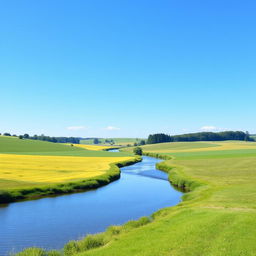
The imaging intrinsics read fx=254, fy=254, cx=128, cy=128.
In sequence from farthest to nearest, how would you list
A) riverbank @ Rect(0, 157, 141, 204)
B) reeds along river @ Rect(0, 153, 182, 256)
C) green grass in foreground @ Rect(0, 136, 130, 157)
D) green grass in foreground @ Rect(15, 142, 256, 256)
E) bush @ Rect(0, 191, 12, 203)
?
green grass in foreground @ Rect(0, 136, 130, 157)
riverbank @ Rect(0, 157, 141, 204)
bush @ Rect(0, 191, 12, 203)
reeds along river @ Rect(0, 153, 182, 256)
green grass in foreground @ Rect(15, 142, 256, 256)

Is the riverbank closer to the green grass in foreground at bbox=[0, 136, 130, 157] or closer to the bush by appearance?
the bush

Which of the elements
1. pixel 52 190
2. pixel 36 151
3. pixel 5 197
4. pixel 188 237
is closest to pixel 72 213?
pixel 5 197

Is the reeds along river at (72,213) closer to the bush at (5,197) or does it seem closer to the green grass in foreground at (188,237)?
the bush at (5,197)

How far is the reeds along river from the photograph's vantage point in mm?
22734

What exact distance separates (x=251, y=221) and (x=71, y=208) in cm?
2239

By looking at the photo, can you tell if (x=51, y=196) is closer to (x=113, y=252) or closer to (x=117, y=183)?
(x=117, y=183)

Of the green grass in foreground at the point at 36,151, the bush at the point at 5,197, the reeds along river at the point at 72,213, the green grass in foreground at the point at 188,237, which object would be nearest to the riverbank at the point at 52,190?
the bush at the point at 5,197

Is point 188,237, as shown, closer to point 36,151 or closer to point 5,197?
point 5,197

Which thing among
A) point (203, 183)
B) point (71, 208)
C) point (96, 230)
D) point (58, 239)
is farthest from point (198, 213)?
point (203, 183)

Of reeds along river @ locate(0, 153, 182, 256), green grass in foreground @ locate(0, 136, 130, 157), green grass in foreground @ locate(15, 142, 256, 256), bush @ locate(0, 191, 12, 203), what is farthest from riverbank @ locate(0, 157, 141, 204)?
green grass in foreground @ locate(0, 136, 130, 157)

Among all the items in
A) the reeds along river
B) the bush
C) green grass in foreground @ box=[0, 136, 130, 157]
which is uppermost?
green grass in foreground @ box=[0, 136, 130, 157]

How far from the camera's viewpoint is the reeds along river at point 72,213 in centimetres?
2273

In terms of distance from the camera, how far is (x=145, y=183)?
5462 cm

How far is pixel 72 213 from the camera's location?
30859mm
